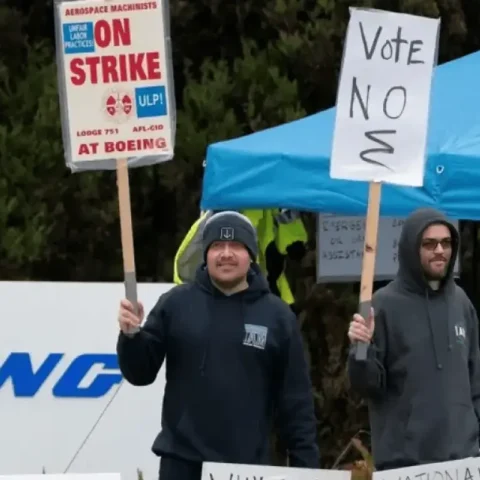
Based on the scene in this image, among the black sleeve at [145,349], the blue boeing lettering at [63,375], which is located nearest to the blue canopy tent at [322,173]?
the blue boeing lettering at [63,375]

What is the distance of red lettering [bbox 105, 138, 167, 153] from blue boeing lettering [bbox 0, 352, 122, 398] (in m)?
2.56

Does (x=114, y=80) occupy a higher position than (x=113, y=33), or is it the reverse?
(x=113, y=33)

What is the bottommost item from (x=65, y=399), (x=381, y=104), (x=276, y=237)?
(x=65, y=399)

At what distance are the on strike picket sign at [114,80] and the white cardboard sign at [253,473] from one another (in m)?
1.13

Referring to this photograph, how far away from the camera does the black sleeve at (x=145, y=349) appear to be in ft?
16.9

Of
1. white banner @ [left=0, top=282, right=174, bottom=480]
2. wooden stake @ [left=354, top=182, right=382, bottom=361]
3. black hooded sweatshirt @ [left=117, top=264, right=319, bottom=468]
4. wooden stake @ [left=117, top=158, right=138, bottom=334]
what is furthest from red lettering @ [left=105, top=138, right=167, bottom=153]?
white banner @ [left=0, top=282, right=174, bottom=480]

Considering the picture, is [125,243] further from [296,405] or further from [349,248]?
[349,248]

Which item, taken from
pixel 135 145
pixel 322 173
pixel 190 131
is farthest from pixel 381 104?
pixel 190 131

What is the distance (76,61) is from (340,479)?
5.75ft

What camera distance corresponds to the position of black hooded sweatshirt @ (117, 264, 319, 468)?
5.14 meters

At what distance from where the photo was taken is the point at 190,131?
10.3 meters

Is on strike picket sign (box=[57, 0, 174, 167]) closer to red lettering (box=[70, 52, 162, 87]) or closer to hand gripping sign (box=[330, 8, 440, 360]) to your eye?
red lettering (box=[70, 52, 162, 87])

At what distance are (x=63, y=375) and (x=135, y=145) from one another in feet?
8.57

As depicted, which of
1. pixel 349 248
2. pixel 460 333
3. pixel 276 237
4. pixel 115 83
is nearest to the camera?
pixel 115 83
